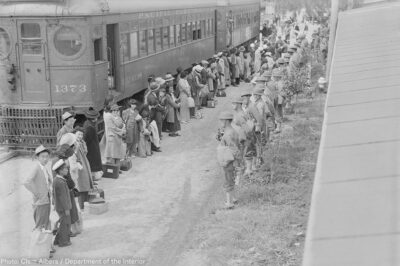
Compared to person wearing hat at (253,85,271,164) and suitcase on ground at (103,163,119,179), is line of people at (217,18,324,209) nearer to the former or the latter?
person wearing hat at (253,85,271,164)

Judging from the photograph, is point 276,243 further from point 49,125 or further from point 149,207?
point 49,125

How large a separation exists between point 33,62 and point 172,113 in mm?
3675

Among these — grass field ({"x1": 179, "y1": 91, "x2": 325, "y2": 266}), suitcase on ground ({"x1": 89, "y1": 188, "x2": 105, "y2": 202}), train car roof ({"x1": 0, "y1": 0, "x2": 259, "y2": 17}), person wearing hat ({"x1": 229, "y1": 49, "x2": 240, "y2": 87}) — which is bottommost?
grass field ({"x1": 179, "y1": 91, "x2": 325, "y2": 266})

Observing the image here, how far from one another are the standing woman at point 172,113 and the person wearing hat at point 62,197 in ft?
21.4

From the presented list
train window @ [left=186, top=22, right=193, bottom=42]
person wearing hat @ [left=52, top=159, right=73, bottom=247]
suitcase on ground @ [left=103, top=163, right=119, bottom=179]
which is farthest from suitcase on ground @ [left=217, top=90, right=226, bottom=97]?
person wearing hat @ [left=52, top=159, right=73, bottom=247]

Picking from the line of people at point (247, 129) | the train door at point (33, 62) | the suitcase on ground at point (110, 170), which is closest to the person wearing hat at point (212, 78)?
the line of people at point (247, 129)

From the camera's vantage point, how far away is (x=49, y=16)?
1200 cm

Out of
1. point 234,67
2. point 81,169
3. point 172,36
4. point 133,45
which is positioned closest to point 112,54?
point 133,45

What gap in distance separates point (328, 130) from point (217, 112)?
1316 cm

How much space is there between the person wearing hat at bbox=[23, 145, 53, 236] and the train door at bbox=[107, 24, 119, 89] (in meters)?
6.39

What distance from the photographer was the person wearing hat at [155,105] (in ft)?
43.0

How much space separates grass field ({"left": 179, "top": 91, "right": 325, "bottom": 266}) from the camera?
7551mm

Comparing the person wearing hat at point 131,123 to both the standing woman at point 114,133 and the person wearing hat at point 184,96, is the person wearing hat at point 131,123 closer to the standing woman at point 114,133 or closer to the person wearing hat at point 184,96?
the standing woman at point 114,133

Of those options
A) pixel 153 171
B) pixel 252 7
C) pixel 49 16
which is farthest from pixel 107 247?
pixel 252 7
